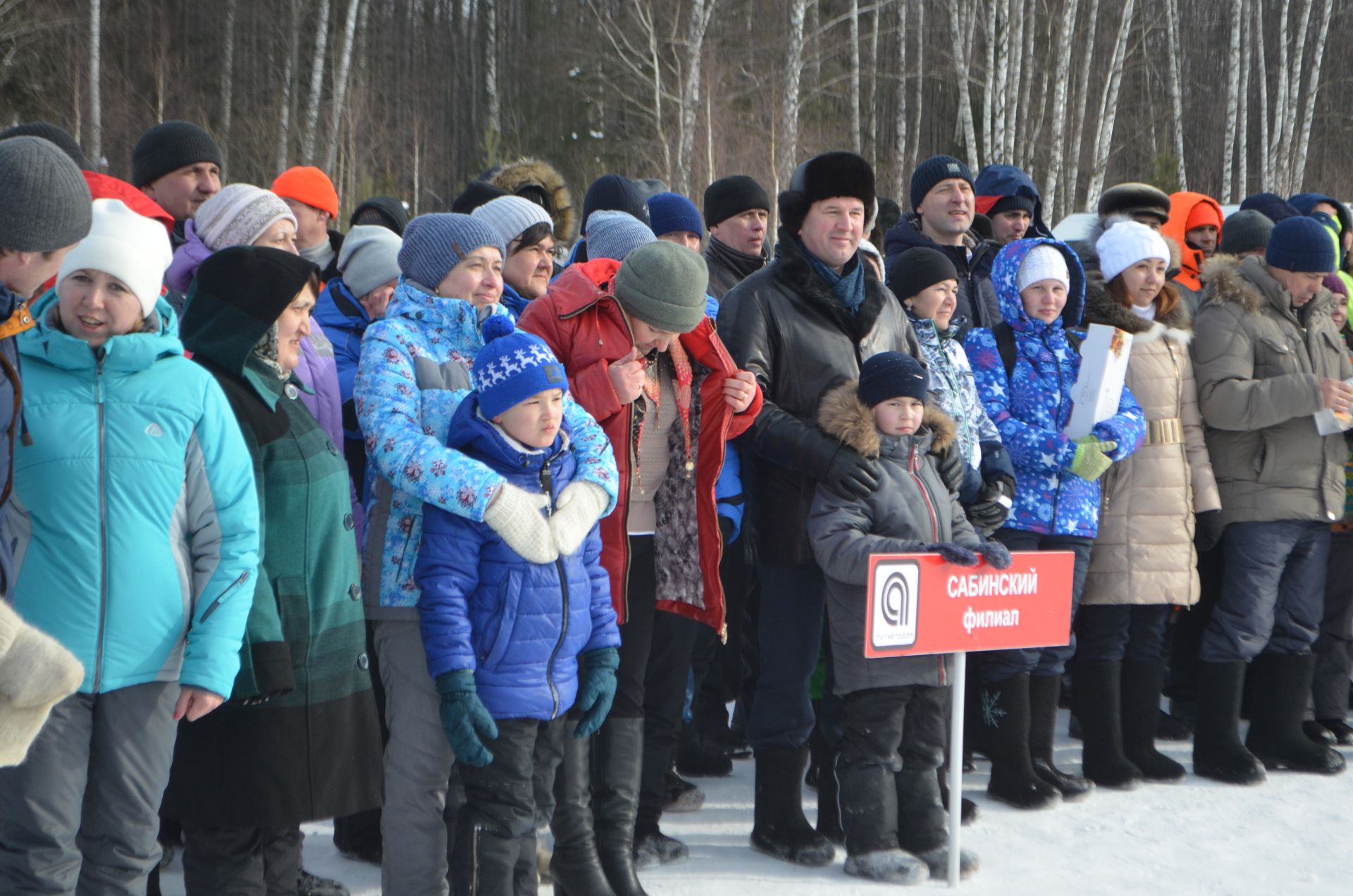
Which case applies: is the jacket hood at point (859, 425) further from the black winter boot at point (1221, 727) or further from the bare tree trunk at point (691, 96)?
the bare tree trunk at point (691, 96)

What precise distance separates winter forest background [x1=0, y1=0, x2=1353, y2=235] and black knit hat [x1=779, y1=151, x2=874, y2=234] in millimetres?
14354

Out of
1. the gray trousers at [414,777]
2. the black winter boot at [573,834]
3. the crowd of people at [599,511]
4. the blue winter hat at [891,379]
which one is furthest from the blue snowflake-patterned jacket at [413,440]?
the blue winter hat at [891,379]

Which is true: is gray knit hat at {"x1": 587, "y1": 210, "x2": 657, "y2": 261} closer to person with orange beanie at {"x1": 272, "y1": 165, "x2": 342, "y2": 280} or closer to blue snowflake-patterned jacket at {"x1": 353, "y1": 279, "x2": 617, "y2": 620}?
blue snowflake-patterned jacket at {"x1": 353, "y1": 279, "x2": 617, "y2": 620}

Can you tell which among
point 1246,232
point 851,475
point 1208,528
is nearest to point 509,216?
point 851,475

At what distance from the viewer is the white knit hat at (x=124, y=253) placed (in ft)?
9.40

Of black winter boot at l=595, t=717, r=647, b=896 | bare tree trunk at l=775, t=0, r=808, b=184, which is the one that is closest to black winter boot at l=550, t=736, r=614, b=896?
black winter boot at l=595, t=717, r=647, b=896

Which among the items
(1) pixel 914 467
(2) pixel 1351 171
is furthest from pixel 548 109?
(1) pixel 914 467

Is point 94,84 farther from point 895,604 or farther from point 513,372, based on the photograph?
point 895,604

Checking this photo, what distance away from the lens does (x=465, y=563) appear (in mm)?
3293

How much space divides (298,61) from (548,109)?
5.40 meters

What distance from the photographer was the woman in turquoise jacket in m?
2.73

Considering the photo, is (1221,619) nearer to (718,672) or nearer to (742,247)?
(718,672)

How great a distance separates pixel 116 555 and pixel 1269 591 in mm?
4392

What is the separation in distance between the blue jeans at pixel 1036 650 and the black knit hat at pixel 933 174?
5.42ft
